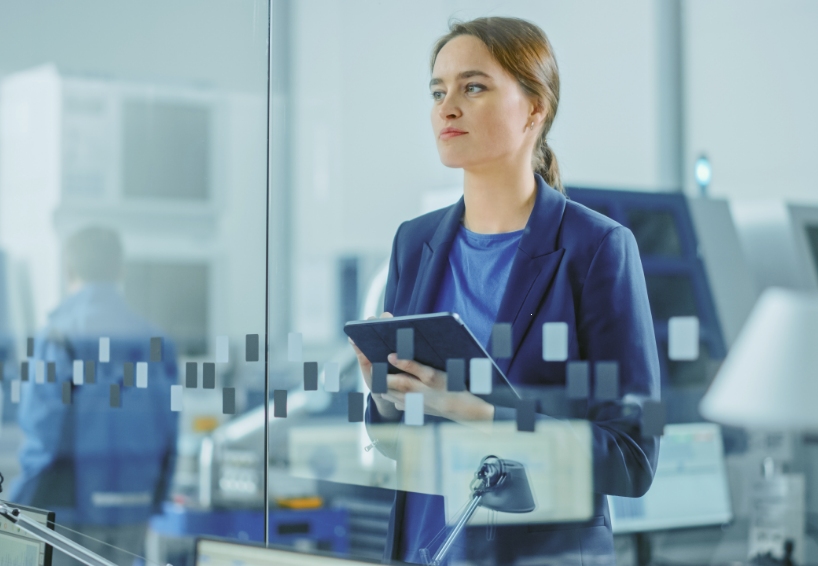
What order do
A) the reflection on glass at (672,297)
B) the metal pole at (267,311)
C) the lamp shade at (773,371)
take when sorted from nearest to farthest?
the lamp shade at (773,371)
the reflection on glass at (672,297)
the metal pole at (267,311)

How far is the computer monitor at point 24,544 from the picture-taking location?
4.84 ft

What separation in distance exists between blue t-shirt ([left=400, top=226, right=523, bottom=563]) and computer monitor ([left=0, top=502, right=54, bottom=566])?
22.9 inches

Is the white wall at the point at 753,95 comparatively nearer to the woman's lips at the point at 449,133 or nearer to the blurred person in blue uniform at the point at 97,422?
the woman's lips at the point at 449,133

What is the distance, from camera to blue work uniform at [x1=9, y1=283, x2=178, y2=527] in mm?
1967

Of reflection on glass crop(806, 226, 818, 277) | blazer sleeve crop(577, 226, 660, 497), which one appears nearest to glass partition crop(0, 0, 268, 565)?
blazer sleeve crop(577, 226, 660, 497)

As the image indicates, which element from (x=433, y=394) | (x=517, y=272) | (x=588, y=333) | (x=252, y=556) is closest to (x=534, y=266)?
(x=517, y=272)

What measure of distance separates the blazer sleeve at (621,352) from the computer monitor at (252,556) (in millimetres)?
323

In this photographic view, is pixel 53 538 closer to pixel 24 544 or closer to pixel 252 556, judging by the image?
pixel 24 544

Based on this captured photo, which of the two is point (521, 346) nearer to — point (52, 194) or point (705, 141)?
point (705, 141)

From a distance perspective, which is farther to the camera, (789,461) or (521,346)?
(521,346)

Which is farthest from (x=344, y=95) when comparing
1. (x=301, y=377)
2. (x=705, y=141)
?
(x=705, y=141)

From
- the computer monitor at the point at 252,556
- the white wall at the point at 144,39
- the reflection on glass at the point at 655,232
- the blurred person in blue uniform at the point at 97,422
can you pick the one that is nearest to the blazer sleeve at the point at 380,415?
the computer monitor at the point at 252,556

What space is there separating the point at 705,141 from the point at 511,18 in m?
0.34

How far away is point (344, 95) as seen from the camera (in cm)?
154
